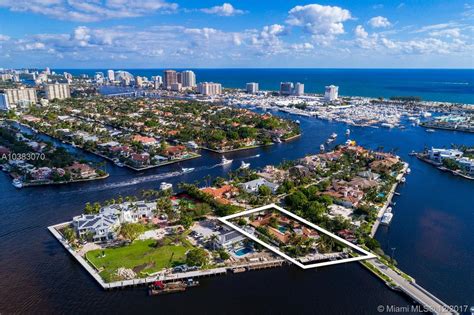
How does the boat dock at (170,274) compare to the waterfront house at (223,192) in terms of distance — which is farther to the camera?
the waterfront house at (223,192)

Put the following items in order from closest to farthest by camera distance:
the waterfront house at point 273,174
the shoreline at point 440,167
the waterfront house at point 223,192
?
1. the waterfront house at point 223,192
2. the waterfront house at point 273,174
3. the shoreline at point 440,167

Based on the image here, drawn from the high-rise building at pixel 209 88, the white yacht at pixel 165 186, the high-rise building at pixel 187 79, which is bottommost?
the white yacht at pixel 165 186

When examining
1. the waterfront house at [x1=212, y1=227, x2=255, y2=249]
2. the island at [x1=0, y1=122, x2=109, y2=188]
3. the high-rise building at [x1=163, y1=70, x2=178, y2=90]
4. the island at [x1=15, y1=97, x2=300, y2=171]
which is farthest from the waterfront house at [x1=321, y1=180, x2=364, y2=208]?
the high-rise building at [x1=163, y1=70, x2=178, y2=90]

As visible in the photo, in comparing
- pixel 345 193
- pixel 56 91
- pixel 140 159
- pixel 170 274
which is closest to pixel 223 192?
pixel 345 193

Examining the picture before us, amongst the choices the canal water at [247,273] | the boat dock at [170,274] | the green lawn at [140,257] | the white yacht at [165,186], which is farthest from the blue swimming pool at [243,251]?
the white yacht at [165,186]

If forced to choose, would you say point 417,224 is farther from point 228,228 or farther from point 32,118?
point 32,118

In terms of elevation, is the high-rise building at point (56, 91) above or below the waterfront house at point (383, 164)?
above

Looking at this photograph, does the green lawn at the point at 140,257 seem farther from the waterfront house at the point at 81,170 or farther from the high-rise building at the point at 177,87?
the high-rise building at the point at 177,87
